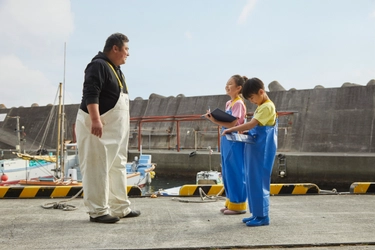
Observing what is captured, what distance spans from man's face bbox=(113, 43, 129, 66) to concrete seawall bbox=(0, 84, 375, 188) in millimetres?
16547

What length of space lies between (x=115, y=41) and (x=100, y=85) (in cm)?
50

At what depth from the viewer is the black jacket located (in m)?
3.64

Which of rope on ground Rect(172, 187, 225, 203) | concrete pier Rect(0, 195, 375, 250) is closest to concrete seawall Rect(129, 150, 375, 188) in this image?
rope on ground Rect(172, 187, 225, 203)

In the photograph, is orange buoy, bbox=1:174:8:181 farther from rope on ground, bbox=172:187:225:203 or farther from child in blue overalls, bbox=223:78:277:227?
child in blue overalls, bbox=223:78:277:227

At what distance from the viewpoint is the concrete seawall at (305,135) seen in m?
19.3

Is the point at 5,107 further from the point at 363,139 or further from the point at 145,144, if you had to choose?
the point at 363,139

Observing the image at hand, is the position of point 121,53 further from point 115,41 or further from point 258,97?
point 258,97

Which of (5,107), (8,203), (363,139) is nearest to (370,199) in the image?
(8,203)

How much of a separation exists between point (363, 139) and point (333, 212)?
2028 centimetres

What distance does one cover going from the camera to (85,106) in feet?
12.3

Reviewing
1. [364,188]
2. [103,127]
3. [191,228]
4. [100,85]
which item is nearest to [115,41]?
[100,85]

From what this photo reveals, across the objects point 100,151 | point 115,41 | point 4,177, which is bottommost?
point 4,177

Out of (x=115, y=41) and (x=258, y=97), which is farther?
(x=115, y=41)

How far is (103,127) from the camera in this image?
3785 mm
